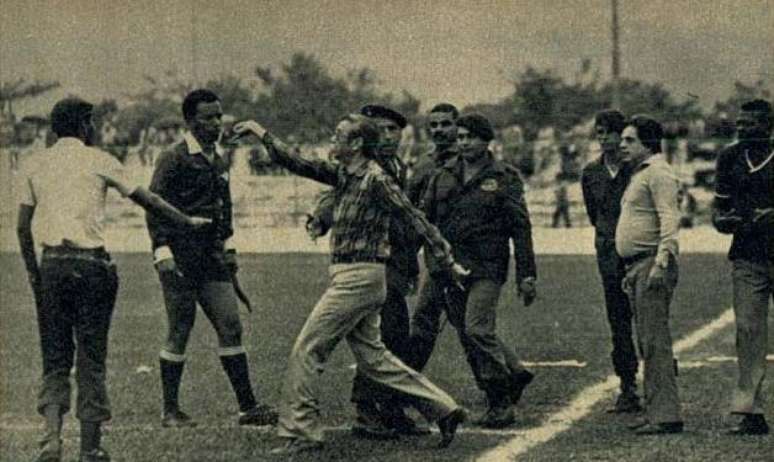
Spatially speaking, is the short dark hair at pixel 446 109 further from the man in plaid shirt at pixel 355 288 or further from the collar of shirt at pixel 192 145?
the collar of shirt at pixel 192 145

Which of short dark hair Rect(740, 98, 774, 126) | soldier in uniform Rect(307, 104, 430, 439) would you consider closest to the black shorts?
soldier in uniform Rect(307, 104, 430, 439)

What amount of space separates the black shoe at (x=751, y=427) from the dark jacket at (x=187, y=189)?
3.50m

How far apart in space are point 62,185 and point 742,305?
4179mm

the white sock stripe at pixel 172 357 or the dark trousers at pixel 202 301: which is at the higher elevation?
the dark trousers at pixel 202 301

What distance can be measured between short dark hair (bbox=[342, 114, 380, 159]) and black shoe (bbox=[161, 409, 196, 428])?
217 centimetres

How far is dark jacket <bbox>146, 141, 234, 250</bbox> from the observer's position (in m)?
9.57

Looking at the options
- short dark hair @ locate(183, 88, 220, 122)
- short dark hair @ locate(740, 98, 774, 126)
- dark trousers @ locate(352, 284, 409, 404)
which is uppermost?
short dark hair @ locate(183, 88, 220, 122)

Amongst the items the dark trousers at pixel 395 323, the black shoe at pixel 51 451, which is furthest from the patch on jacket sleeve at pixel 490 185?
the black shoe at pixel 51 451

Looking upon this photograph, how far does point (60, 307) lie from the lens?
7965 millimetres

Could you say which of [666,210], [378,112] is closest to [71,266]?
[378,112]

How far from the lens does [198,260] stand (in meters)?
9.61

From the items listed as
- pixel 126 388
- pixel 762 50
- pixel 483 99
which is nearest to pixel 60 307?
pixel 126 388

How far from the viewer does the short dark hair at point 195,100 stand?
31.5 feet

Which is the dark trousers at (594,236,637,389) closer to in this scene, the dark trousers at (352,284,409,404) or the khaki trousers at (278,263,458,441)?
the dark trousers at (352,284,409,404)
